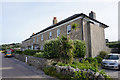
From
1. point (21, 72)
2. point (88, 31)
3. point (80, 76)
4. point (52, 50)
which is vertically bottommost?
point (21, 72)

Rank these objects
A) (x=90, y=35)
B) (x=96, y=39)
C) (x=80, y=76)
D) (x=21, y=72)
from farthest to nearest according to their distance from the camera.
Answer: (x=96, y=39)
(x=90, y=35)
(x=21, y=72)
(x=80, y=76)

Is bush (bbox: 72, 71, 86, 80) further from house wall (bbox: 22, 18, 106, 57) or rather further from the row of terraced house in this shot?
house wall (bbox: 22, 18, 106, 57)

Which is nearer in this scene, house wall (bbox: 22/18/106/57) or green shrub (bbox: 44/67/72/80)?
green shrub (bbox: 44/67/72/80)

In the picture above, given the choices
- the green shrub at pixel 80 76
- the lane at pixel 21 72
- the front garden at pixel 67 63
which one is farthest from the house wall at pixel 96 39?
the lane at pixel 21 72

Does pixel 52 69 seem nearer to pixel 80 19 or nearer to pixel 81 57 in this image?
pixel 81 57

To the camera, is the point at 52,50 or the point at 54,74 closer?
the point at 54,74

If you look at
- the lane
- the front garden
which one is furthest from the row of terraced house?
the lane

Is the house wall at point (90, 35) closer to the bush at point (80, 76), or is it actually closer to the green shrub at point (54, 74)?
the green shrub at point (54, 74)

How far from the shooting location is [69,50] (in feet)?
25.4

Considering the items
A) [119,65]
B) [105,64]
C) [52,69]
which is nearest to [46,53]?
[52,69]

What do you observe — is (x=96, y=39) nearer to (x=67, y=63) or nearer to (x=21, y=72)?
(x=67, y=63)

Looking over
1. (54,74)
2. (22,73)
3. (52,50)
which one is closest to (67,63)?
(54,74)

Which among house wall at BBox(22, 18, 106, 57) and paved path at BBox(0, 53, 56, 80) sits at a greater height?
house wall at BBox(22, 18, 106, 57)

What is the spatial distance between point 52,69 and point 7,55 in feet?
62.0
